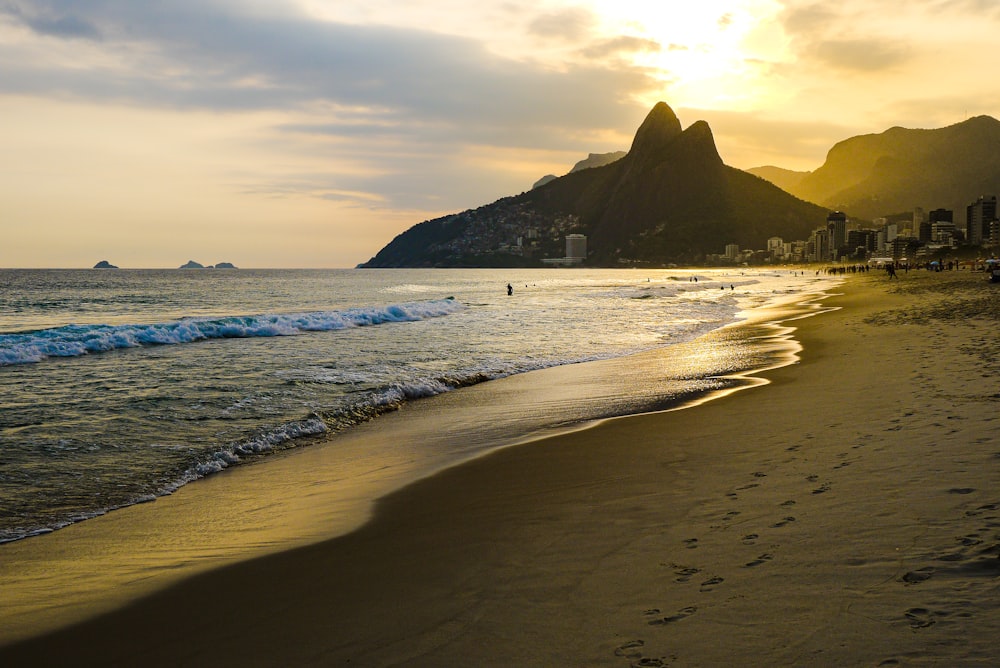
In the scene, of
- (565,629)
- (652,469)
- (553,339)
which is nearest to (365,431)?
(652,469)

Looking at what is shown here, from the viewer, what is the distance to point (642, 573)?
4.69 m

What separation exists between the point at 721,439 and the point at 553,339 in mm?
17756

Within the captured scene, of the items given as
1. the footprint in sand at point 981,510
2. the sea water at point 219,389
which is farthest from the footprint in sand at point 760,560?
the sea water at point 219,389

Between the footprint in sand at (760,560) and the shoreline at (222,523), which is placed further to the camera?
the shoreline at (222,523)

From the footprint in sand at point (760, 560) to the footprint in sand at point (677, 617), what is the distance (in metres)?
0.76

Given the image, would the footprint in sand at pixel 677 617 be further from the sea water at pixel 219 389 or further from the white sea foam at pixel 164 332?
the white sea foam at pixel 164 332

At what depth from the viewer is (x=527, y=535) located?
5.74 meters

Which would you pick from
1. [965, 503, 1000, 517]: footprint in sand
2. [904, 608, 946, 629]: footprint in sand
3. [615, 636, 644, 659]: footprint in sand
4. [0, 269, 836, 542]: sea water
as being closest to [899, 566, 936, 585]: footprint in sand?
[904, 608, 946, 629]: footprint in sand

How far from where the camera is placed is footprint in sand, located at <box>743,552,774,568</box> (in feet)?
15.1

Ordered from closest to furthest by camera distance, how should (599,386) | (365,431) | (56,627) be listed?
(56,627) < (365,431) < (599,386)

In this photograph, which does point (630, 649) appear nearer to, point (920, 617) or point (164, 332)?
point (920, 617)

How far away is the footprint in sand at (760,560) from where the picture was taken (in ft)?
15.1

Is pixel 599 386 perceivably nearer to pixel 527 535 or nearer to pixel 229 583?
pixel 527 535

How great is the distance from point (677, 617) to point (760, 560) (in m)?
1.02
